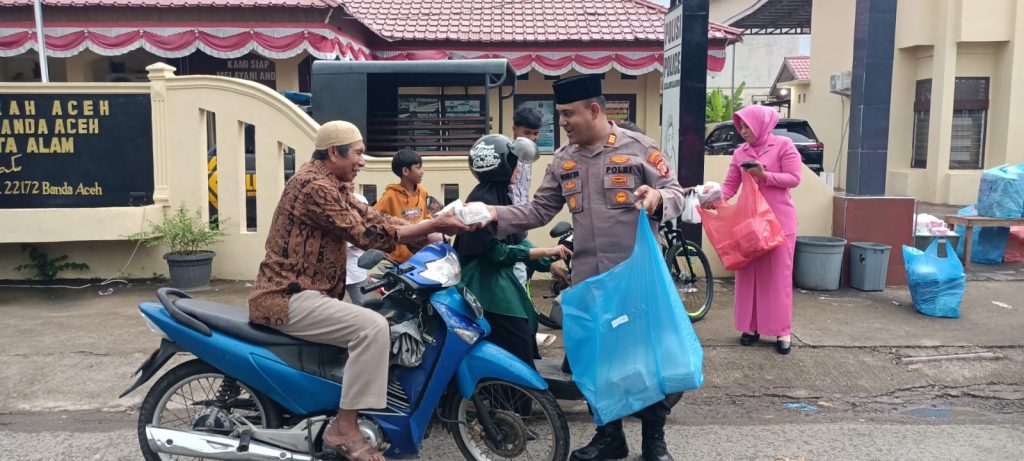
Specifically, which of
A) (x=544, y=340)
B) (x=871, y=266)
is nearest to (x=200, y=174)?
(x=544, y=340)

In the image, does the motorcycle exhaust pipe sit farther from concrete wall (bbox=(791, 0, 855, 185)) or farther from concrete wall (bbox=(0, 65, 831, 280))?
concrete wall (bbox=(791, 0, 855, 185))

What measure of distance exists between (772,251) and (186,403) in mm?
3869

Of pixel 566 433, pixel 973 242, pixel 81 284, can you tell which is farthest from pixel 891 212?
pixel 81 284

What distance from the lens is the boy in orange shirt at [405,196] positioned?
5.32m

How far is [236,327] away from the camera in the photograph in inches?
Result: 139

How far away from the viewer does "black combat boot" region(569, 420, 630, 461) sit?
3.91 metres

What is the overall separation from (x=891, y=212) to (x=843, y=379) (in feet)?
10.1

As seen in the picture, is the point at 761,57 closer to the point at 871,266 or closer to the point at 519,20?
the point at 519,20

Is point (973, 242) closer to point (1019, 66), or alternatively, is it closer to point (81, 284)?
point (1019, 66)

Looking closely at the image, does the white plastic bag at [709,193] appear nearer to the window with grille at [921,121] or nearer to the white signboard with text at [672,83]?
the white signboard with text at [672,83]

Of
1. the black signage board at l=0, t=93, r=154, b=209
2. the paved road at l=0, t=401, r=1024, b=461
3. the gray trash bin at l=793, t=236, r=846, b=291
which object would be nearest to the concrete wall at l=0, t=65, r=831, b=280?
the black signage board at l=0, t=93, r=154, b=209

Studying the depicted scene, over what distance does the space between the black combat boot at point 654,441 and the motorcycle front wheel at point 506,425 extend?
52 cm

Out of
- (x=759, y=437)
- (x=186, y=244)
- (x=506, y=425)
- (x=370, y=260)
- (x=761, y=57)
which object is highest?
(x=761, y=57)

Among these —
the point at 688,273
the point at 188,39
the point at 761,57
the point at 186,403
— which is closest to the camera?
the point at 186,403
